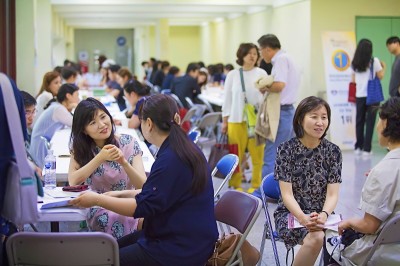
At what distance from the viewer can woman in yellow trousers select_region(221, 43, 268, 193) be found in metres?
6.62

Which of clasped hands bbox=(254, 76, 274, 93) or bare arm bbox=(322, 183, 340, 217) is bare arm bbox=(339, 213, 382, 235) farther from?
clasped hands bbox=(254, 76, 274, 93)

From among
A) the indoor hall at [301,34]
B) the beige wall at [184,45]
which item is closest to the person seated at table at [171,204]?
the indoor hall at [301,34]

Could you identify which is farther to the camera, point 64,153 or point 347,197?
point 347,197

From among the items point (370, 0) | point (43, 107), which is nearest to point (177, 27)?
point (370, 0)

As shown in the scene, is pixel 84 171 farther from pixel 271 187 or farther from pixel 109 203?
pixel 271 187

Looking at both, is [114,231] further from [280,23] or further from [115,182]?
[280,23]

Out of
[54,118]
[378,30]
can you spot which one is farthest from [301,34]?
[54,118]

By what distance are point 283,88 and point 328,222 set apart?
9.60 feet

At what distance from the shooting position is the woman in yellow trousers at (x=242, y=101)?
6617 mm

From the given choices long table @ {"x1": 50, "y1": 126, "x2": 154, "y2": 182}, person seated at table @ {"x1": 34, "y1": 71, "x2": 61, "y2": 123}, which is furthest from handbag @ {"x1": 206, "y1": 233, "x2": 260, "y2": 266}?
person seated at table @ {"x1": 34, "y1": 71, "x2": 61, "y2": 123}

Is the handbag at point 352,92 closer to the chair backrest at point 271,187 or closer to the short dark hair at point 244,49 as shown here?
the short dark hair at point 244,49

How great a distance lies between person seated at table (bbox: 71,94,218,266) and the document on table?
79 centimetres

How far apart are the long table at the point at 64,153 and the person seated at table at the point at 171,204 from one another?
127cm

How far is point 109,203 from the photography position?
2.89 m
